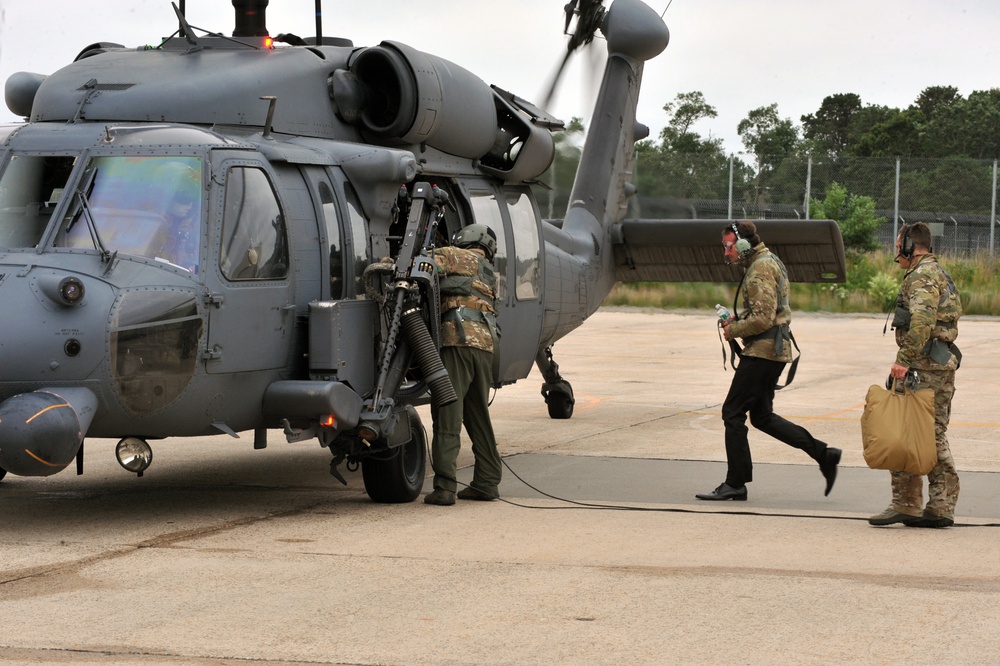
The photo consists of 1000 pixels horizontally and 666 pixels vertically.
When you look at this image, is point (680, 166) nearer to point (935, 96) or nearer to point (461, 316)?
point (461, 316)

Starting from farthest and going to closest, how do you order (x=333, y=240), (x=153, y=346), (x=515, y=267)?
(x=515, y=267), (x=333, y=240), (x=153, y=346)

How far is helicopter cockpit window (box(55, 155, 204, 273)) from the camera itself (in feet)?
25.0

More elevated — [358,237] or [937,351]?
[358,237]

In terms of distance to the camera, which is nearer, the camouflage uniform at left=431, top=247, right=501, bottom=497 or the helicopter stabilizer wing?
the camouflage uniform at left=431, top=247, right=501, bottom=497

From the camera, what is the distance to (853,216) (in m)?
33.3

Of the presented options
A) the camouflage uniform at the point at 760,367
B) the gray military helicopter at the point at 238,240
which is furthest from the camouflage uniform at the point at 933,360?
the gray military helicopter at the point at 238,240

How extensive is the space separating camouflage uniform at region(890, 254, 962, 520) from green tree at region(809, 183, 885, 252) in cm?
2558

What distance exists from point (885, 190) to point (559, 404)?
883 inches

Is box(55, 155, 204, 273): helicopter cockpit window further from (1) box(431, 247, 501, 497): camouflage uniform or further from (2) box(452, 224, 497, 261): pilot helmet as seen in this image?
(2) box(452, 224, 497, 261): pilot helmet

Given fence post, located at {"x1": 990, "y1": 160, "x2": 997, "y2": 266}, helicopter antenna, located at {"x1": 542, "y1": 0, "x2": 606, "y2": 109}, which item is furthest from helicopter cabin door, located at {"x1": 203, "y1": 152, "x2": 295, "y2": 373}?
fence post, located at {"x1": 990, "y1": 160, "x2": 997, "y2": 266}

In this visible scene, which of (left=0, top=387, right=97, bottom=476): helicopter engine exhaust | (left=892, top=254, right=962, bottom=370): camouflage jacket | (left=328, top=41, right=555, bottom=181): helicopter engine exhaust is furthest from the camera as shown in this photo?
(left=328, top=41, right=555, bottom=181): helicopter engine exhaust

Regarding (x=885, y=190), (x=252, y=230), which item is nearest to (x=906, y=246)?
(x=252, y=230)

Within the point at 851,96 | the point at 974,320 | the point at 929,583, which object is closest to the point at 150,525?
the point at 929,583

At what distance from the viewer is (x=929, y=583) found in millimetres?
6406
